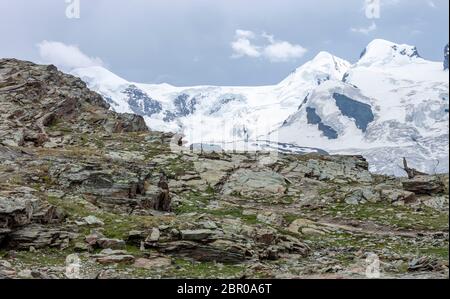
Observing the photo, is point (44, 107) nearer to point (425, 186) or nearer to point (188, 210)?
point (188, 210)

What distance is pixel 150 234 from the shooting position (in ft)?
90.9

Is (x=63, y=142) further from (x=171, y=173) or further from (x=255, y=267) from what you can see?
(x=255, y=267)

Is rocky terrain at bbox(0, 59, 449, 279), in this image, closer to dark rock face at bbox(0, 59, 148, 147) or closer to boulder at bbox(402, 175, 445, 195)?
boulder at bbox(402, 175, 445, 195)

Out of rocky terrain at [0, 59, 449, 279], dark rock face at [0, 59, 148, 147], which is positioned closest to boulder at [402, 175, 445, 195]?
rocky terrain at [0, 59, 449, 279]

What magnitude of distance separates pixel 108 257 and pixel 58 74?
67.4 meters

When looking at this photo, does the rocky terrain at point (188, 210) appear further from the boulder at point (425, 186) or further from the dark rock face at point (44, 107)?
the dark rock face at point (44, 107)

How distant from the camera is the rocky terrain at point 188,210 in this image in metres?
24.7

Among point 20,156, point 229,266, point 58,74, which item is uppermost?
point 58,74

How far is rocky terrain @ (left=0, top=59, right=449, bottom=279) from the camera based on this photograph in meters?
24.7

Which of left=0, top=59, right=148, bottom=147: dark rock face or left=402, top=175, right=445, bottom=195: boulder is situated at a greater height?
left=0, top=59, right=148, bottom=147: dark rock face

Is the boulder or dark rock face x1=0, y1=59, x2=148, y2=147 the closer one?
the boulder
